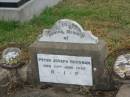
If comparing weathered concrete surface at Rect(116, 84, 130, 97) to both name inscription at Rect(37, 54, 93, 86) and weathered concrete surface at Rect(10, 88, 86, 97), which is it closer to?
name inscription at Rect(37, 54, 93, 86)

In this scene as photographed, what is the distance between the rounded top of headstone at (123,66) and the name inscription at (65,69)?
0.88ft

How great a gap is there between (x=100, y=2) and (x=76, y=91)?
399 cm

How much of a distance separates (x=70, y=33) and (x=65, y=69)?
38 cm

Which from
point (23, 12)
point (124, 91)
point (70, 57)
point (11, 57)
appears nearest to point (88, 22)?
point (23, 12)

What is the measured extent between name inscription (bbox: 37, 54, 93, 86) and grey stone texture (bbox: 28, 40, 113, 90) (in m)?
0.04

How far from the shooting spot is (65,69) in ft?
15.5

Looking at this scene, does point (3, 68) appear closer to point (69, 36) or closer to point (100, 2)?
point (69, 36)

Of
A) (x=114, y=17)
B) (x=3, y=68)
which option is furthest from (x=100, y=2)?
(x=3, y=68)

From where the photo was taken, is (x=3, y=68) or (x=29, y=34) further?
(x=29, y=34)

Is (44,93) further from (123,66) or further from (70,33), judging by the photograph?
(123,66)

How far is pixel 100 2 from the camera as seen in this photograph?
8.55 m

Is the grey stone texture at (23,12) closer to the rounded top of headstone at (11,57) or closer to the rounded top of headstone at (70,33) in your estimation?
the rounded top of headstone at (11,57)

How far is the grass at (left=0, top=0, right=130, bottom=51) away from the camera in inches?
258

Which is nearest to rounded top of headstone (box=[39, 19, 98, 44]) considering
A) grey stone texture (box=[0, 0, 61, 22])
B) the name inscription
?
the name inscription
